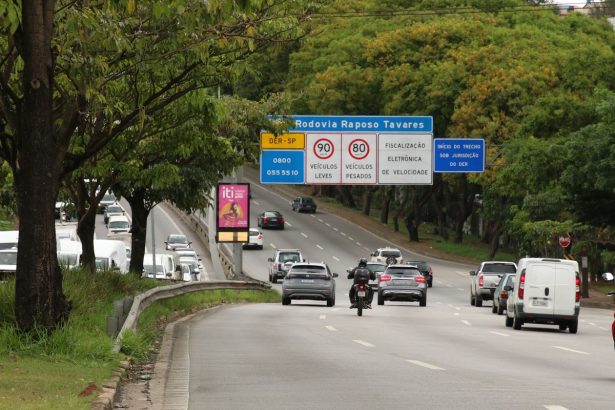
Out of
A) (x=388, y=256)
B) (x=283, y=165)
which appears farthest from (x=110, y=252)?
(x=388, y=256)

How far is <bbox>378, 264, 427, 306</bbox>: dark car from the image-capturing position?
4556 cm

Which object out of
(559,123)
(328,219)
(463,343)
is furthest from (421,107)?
(463,343)

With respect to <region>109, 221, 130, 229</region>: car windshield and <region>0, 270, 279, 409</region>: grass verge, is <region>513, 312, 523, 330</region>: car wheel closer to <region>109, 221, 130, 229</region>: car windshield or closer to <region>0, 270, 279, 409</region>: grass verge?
<region>0, 270, 279, 409</region>: grass verge

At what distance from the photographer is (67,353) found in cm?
1568

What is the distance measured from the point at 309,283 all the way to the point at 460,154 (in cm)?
1492

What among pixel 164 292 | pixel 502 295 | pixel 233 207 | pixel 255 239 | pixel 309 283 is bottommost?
pixel 502 295

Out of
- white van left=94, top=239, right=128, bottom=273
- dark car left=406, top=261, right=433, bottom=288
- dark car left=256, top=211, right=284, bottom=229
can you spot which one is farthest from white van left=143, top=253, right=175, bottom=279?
dark car left=256, top=211, right=284, bottom=229

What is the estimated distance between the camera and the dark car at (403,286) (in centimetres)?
4556

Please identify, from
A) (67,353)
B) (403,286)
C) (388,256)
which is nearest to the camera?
(67,353)

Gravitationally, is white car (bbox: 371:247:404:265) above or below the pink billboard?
below

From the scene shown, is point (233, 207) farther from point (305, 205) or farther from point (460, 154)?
point (305, 205)

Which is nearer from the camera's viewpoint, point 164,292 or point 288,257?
point 164,292

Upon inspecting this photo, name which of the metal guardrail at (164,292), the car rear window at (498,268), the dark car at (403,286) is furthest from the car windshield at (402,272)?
the metal guardrail at (164,292)

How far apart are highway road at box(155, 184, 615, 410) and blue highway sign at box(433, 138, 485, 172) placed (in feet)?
58.1
